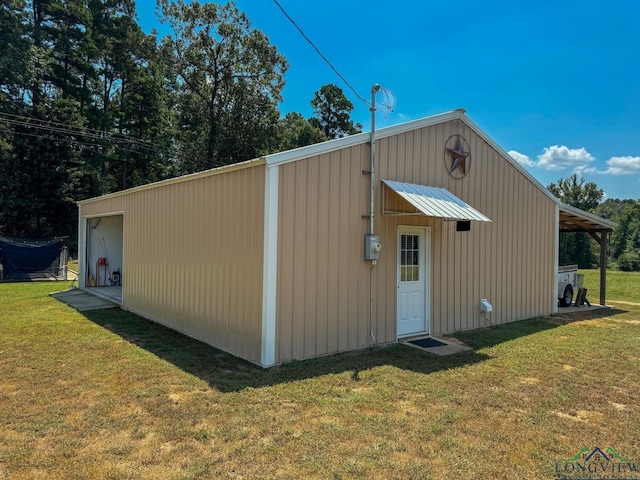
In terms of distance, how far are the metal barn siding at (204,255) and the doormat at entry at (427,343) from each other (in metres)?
2.61

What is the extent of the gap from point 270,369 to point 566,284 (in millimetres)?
9181

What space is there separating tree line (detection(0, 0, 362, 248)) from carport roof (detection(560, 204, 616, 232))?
17608 mm

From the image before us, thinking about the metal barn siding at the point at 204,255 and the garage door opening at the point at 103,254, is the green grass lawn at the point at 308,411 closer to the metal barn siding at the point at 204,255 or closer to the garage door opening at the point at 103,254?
the metal barn siding at the point at 204,255

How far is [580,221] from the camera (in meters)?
10.8

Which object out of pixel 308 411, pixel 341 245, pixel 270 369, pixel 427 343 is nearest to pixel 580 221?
Answer: pixel 427 343

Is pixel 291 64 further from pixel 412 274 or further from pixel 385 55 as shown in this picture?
pixel 412 274

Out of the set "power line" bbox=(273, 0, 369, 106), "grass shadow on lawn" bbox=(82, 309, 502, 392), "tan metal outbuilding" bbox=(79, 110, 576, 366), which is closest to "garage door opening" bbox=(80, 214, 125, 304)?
"tan metal outbuilding" bbox=(79, 110, 576, 366)

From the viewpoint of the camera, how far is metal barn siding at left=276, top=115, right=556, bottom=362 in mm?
5090

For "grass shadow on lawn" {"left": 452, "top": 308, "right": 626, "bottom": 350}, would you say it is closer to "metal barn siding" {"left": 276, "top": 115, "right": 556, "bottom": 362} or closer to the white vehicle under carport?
"metal barn siding" {"left": 276, "top": 115, "right": 556, "bottom": 362}

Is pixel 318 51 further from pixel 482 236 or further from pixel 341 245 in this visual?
pixel 482 236

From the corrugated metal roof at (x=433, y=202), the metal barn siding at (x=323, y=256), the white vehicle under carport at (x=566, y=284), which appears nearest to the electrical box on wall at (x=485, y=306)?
the corrugated metal roof at (x=433, y=202)

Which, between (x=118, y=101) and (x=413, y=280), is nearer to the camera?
(x=413, y=280)

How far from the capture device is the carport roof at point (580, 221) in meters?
9.71

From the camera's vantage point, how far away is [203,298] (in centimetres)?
617
